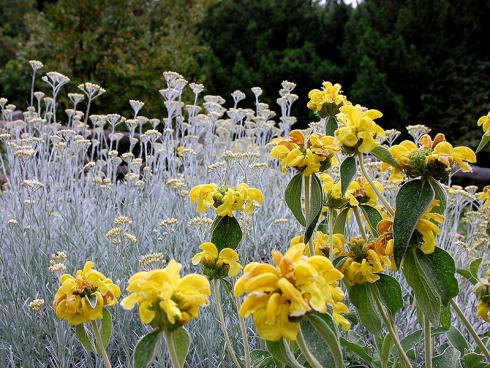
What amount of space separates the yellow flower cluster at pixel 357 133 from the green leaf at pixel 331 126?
19 cm

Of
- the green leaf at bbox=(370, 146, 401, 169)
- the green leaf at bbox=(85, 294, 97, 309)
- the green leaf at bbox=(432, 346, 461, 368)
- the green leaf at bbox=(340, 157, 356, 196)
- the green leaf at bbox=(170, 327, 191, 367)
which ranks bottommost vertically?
the green leaf at bbox=(432, 346, 461, 368)

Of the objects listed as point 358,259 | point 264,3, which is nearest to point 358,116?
point 358,259

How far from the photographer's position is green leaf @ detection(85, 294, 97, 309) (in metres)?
0.79

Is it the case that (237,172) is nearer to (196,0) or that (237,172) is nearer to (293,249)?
(293,249)

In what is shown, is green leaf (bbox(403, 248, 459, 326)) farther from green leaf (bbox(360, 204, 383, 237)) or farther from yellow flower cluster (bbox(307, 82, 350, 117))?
yellow flower cluster (bbox(307, 82, 350, 117))

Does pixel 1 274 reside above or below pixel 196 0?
below

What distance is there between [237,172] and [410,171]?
1.60 metres


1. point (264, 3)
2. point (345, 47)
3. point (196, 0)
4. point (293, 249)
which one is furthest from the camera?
point (264, 3)

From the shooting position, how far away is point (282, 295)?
0.58 meters

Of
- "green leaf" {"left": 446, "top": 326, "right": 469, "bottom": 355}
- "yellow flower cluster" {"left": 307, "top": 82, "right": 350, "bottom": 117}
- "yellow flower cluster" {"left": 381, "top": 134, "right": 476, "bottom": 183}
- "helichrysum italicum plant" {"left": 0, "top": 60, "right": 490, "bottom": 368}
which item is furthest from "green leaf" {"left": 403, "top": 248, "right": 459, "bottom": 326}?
"yellow flower cluster" {"left": 307, "top": 82, "right": 350, "bottom": 117}

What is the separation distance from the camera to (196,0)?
6.27 m

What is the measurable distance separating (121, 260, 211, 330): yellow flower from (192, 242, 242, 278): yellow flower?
0.21 metres

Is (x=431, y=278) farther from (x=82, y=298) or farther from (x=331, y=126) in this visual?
(x=82, y=298)

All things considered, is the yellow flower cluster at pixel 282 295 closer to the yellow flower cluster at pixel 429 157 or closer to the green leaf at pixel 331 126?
the yellow flower cluster at pixel 429 157
